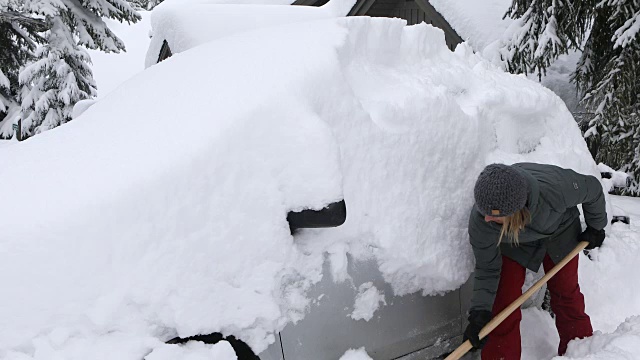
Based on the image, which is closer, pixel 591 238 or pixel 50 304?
pixel 50 304

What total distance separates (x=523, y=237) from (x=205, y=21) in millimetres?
5389

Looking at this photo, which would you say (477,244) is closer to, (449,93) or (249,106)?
(449,93)

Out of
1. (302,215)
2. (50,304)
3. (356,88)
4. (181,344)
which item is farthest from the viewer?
(356,88)

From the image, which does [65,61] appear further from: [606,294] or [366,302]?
[606,294]

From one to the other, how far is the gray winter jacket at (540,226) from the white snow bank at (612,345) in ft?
1.39

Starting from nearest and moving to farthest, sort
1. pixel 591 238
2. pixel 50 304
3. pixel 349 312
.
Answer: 1. pixel 50 304
2. pixel 349 312
3. pixel 591 238

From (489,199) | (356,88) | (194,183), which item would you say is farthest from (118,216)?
(489,199)

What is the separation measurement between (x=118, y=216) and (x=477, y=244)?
1614mm

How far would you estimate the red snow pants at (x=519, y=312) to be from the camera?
8.68 feet

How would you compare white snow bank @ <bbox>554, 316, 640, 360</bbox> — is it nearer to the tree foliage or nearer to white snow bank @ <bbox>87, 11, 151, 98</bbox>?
the tree foliage

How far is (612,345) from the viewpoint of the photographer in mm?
2361

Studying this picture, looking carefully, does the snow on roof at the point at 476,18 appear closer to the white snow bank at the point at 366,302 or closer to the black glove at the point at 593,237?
the black glove at the point at 593,237

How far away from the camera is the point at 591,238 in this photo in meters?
2.74

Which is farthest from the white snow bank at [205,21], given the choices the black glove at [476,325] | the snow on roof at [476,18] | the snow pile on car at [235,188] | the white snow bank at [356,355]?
the white snow bank at [356,355]
